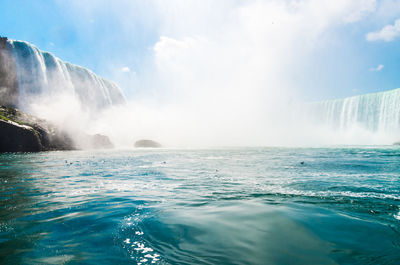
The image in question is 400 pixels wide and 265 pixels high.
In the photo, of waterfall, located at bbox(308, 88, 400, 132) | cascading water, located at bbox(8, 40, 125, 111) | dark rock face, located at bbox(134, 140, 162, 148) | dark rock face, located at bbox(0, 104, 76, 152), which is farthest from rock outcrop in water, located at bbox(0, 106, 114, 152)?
waterfall, located at bbox(308, 88, 400, 132)

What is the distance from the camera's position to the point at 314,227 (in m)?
4.62

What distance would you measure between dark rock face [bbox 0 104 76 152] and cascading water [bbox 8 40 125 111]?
1172 centimetres

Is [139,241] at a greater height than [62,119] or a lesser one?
lesser

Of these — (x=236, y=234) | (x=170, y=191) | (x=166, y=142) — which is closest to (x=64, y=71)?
(x=166, y=142)

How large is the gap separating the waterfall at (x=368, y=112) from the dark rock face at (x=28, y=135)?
8550 cm

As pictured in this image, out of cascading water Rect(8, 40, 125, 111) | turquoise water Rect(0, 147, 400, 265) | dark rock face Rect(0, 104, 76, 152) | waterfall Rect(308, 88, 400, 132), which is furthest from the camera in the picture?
waterfall Rect(308, 88, 400, 132)

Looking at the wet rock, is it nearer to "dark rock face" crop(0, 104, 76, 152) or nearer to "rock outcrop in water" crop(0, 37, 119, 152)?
"rock outcrop in water" crop(0, 37, 119, 152)

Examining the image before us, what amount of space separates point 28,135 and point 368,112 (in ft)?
308

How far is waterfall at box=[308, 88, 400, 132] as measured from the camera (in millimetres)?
70250

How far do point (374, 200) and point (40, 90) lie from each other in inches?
2679

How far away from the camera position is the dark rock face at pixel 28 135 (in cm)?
3853

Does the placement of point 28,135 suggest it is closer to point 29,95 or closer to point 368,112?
point 29,95

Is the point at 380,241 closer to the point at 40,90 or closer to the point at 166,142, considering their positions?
the point at 40,90

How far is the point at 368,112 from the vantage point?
7456 centimetres
